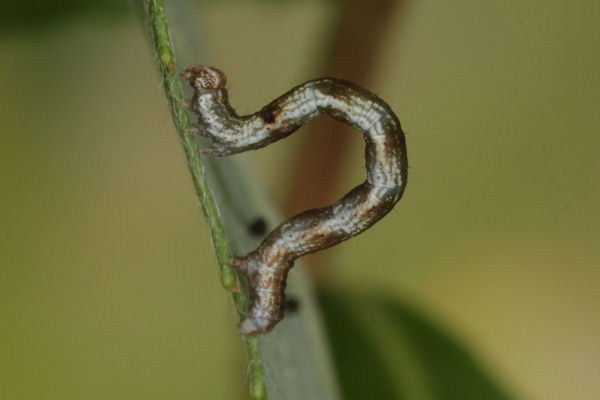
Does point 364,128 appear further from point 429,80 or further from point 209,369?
point 429,80

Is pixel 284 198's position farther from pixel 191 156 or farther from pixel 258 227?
pixel 191 156

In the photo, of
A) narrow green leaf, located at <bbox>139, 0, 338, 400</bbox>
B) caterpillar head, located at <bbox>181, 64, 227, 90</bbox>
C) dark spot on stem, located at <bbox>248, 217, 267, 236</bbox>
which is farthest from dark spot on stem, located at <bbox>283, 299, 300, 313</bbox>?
caterpillar head, located at <bbox>181, 64, 227, 90</bbox>

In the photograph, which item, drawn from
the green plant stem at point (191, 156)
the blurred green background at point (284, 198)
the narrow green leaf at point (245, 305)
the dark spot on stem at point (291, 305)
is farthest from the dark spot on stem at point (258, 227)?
the blurred green background at point (284, 198)

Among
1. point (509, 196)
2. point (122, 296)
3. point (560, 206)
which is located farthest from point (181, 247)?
point (560, 206)

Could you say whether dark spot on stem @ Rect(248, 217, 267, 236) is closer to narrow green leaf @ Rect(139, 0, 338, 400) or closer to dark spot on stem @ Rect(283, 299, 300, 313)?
narrow green leaf @ Rect(139, 0, 338, 400)

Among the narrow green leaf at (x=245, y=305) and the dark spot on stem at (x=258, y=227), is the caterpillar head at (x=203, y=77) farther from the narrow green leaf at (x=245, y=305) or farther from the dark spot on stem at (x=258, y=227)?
the dark spot on stem at (x=258, y=227)

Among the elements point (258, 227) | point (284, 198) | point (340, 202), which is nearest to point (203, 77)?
point (258, 227)

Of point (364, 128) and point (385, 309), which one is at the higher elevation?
point (364, 128)
